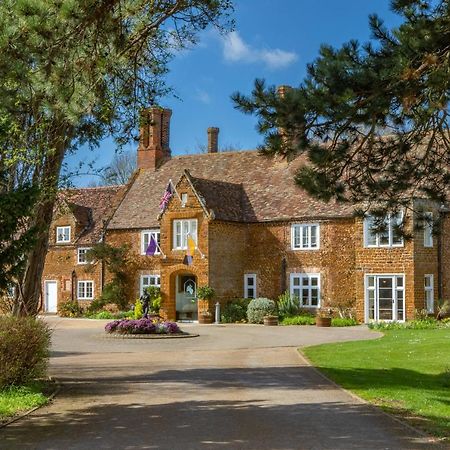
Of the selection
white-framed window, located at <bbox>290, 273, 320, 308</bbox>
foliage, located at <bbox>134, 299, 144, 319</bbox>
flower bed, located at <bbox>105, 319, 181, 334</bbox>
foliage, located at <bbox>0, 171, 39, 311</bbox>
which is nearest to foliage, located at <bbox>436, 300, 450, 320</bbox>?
white-framed window, located at <bbox>290, 273, 320, 308</bbox>

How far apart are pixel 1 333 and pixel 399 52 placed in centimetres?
843

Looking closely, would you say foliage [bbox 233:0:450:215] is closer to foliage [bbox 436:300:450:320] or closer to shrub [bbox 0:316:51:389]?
shrub [bbox 0:316:51:389]

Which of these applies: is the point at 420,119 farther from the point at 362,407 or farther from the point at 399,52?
the point at 362,407

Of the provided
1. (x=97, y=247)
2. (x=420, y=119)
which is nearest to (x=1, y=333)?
(x=420, y=119)

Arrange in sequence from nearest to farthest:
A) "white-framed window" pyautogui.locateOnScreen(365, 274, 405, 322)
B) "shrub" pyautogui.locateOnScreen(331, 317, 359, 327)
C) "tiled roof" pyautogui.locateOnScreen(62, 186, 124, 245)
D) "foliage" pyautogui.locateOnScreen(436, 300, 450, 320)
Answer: "foliage" pyautogui.locateOnScreen(436, 300, 450, 320)
"shrub" pyautogui.locateOnScreen(331, 317, 359, 327)
"white-framed window" pyautogui.locateOnScreen(365, 274, 405, 322)
"tiled roof" pyautogui.locateOnScreen(62, 186, 124, 245)

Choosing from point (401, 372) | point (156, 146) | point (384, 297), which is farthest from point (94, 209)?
point (401, 372)

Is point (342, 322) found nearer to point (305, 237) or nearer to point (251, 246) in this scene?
point (305, 237)

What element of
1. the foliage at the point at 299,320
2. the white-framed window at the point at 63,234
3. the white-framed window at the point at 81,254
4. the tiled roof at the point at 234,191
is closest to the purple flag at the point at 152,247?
the tiled roof at the point at 234,191

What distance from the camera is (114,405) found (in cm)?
1255

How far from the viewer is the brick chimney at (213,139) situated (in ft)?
159

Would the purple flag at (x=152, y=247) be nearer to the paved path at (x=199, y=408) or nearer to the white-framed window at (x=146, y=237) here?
the white-framed window at (x=146, y=237)

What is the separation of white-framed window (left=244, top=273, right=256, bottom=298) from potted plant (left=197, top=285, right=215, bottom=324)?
2.76 meters

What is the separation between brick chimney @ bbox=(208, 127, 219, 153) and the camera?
48.4 m

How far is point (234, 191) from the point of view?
40344mm
